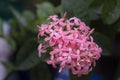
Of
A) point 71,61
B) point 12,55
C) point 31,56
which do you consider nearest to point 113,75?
point 12,55

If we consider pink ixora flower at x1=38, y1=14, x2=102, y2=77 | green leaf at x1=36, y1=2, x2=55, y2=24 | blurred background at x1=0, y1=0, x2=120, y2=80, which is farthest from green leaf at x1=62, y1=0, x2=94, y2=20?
green leaf at x1=36, y1=2, x2=55, y2=24

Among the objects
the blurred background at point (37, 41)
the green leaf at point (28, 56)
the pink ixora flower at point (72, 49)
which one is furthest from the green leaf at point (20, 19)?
the pink ixora flower at point (72, 49)

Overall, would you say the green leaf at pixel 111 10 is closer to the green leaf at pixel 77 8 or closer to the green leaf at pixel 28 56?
the green leaf at pixel 77 8

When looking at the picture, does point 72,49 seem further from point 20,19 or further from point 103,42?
point 20,19

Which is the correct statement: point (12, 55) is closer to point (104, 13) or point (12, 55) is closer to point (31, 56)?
point (31, 56)

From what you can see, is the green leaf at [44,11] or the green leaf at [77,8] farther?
the green leaf at [44,11]

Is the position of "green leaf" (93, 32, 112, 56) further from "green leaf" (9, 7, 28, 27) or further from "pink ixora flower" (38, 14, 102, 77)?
"green leaf" (9, 7, 28, 27)
